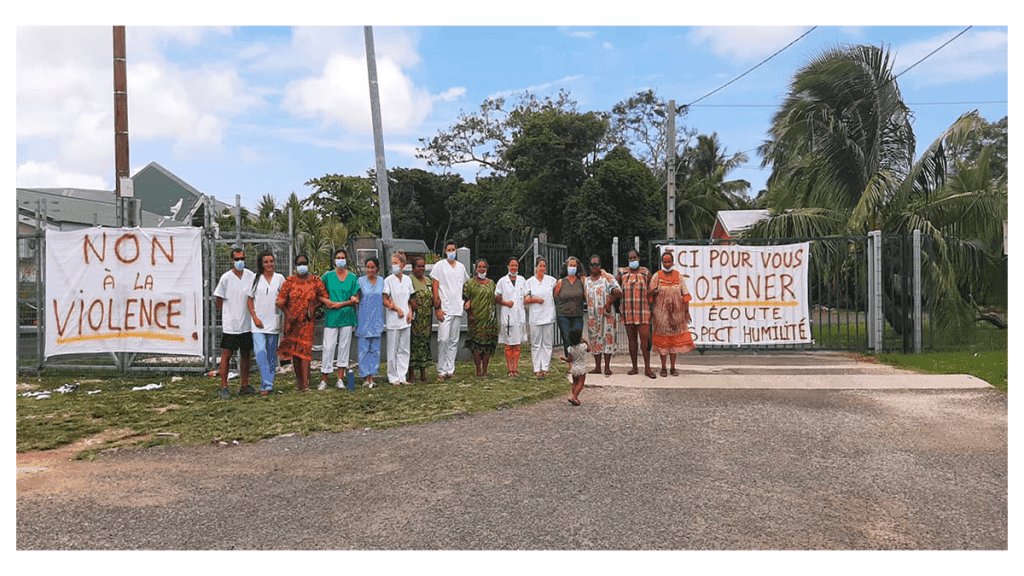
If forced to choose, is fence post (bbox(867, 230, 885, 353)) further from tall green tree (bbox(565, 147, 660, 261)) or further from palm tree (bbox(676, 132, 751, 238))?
palm tree (bbox(676, 132, 751, 238))

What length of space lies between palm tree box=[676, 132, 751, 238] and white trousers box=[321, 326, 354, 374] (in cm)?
3337

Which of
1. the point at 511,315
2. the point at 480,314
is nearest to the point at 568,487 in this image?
the point at 480,314

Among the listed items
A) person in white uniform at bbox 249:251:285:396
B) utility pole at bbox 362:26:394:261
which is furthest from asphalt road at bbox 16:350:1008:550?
utility pole at bbox 362:26:394:261

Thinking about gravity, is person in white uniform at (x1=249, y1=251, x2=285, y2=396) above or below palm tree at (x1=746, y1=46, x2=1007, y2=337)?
below

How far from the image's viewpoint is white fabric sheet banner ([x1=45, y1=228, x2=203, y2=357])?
10180 millimetres

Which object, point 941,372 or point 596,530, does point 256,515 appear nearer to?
point 596,530

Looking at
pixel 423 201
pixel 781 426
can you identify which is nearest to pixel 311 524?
pixel 781 426

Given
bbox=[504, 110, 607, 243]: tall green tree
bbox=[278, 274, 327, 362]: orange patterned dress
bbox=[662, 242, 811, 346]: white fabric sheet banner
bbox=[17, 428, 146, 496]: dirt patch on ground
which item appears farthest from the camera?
bbox=[504, 110, 607, 243]: tall green tree

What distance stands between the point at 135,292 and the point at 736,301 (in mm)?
8864

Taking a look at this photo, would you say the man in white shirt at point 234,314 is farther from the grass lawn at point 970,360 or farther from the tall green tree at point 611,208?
the tall green tree at point 611,208

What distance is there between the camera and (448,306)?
1015 centimetres

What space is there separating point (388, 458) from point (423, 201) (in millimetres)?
47173

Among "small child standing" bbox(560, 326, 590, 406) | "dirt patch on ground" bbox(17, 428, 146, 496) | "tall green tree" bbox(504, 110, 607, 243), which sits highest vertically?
"tall green tree" bbox(504, 110, 607, 243)

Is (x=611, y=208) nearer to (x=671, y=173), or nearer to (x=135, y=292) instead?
(x=671, y=173)
